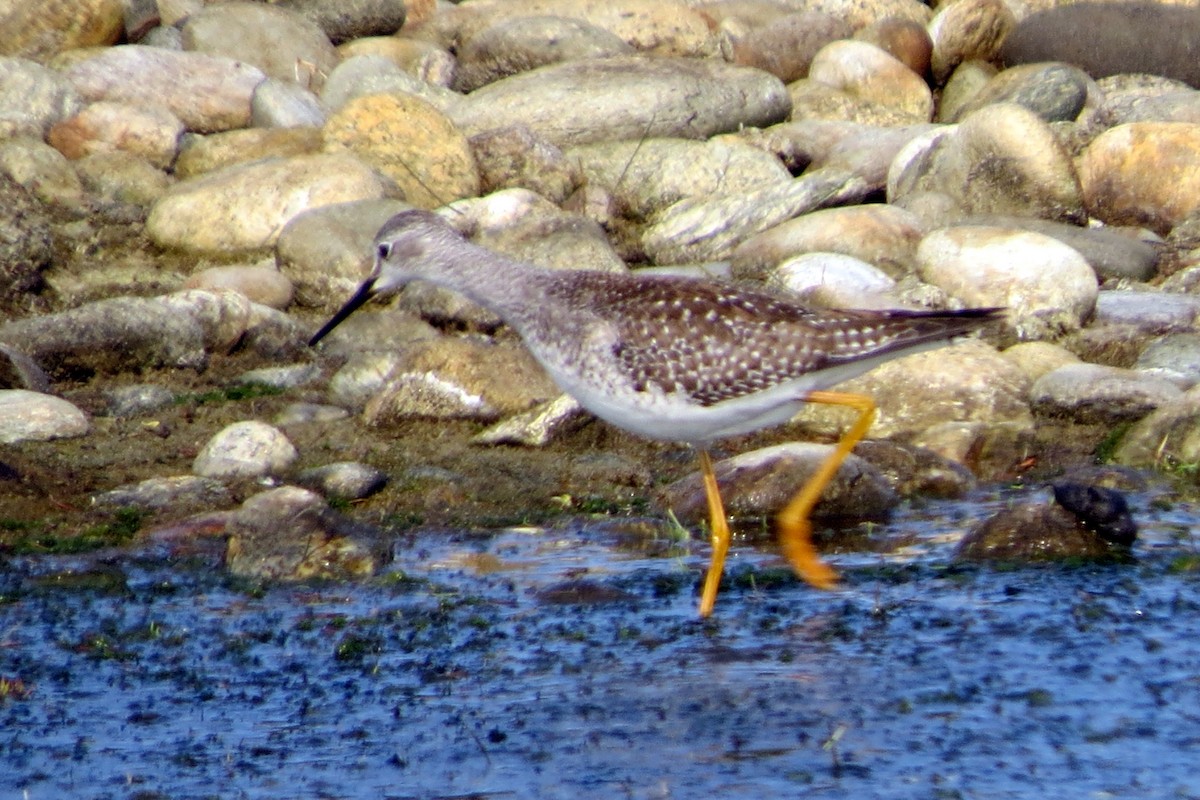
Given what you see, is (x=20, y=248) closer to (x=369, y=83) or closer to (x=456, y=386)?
(x=456, y=386)

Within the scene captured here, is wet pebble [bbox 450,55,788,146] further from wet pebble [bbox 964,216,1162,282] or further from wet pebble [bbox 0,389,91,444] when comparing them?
wet pebble [bbox 0,389,91,444]

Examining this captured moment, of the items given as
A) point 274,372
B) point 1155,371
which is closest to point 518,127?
point 274,372

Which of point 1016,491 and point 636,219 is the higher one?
point 636,219

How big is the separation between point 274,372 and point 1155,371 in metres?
6.54

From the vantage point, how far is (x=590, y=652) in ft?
24.5

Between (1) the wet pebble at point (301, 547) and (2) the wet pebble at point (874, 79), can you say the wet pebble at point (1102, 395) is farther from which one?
(2) the wet pebble at point (874, 79)

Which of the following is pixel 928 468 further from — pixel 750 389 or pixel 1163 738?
pixel 1163 738

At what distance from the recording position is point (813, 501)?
9078mm

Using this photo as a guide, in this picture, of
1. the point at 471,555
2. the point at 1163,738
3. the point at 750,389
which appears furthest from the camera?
the point at 471,555

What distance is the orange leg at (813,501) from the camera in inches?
342

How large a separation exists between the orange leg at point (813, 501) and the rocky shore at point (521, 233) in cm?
82

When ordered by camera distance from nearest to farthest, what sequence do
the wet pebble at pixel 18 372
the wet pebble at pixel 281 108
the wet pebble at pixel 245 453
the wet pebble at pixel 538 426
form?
the wet pebble at pixel 245 453
the wet pebble at pixel 538 426
the wet pebble at pixel 18 372
the wet pebble at pixel 281 108

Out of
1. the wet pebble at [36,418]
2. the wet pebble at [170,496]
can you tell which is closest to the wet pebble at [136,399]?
the wet pebble at [36,418]

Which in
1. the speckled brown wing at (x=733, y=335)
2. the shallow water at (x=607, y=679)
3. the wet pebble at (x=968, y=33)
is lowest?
the shallow water at (x=607, y=679)
